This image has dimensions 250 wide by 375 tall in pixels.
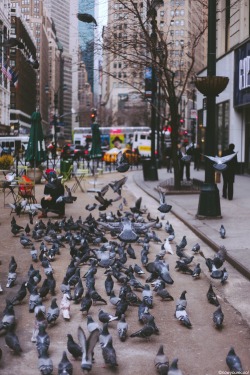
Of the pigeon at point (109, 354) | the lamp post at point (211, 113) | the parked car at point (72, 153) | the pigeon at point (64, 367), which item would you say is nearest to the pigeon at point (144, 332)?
the pigeon at point (109, 354)

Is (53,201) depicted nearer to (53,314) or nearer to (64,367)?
(53,314)

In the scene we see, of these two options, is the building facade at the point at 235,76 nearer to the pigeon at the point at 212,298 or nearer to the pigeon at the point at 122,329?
the pigeon at the point at 212,298

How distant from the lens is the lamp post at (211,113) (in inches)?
533

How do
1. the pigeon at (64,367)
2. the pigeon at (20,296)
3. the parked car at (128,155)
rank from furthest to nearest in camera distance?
1. the parked car at (128,155)
2. the pigeon at (20,296)
3. the pigeon at (64,367)

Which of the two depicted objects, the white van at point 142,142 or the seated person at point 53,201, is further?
the white van at point 142,142

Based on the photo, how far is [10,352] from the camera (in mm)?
5344

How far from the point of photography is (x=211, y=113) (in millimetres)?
→ 13914

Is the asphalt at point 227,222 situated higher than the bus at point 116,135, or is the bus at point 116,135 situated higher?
the bus at point 116,135

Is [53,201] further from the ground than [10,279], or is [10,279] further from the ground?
[53,201]

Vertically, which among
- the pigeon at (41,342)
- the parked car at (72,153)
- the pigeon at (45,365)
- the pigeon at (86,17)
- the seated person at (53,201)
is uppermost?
the pigeon at (86,17)

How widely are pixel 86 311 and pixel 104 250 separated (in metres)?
2.36

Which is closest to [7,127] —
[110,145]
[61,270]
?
[110,145]

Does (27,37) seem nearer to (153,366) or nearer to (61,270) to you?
(61,270)

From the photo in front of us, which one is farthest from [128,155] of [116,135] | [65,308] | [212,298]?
[65,308]
